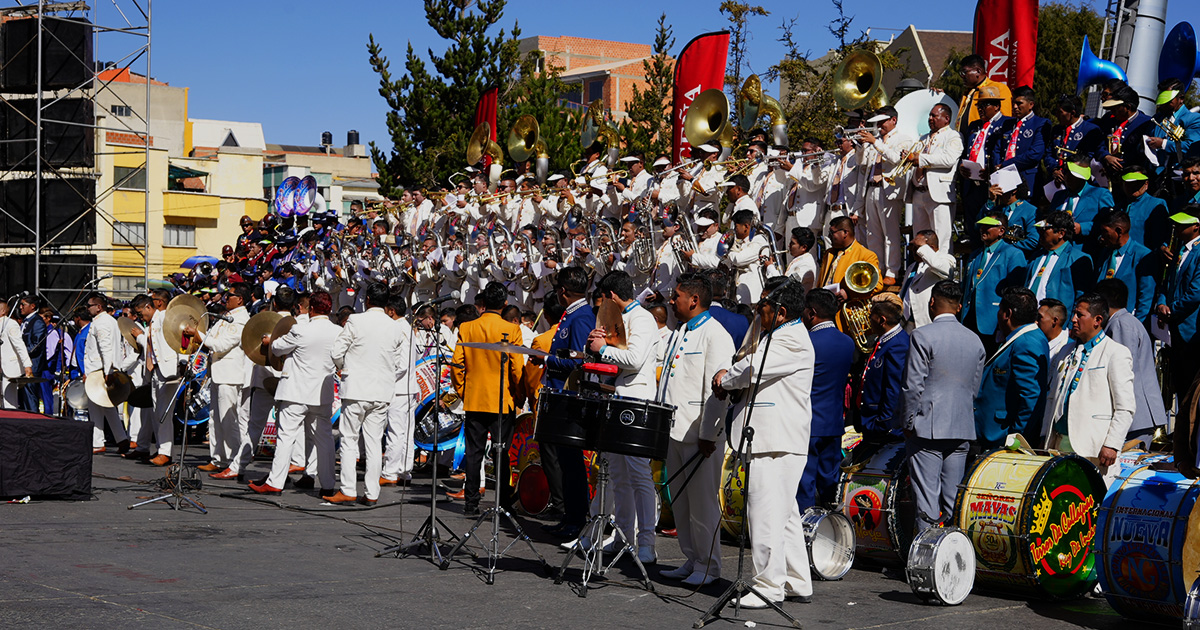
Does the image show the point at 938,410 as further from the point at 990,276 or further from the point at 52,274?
the point at 52,274

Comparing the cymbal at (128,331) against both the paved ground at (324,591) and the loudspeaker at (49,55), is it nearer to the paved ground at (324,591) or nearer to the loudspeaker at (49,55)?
the paved ground at (324,591)

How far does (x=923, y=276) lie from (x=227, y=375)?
23.1ft

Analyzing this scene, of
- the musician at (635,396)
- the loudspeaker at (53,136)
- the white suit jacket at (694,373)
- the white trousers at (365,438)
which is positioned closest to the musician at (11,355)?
the white trousers at (365,438)

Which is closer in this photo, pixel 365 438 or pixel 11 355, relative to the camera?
pixel 365 438

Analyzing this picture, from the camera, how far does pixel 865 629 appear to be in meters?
6.84

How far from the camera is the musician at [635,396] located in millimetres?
8470

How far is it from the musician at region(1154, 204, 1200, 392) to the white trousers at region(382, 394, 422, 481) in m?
7.04

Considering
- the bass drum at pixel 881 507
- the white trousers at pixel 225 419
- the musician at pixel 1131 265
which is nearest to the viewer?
the bass drum at pixel 881 507

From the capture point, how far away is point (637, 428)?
24.6ft

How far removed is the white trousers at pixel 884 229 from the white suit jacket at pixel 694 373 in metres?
4.84

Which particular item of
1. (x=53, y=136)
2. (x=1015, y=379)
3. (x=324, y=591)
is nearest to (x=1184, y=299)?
(x=1015, y=379)

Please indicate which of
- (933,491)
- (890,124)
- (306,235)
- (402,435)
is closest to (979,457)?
(933,491)

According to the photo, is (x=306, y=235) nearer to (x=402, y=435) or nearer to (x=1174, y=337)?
(x=402, y=435)

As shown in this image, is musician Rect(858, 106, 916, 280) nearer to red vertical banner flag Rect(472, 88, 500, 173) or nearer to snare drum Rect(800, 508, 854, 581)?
snare drum Rect(800, 508, 854, 581)
